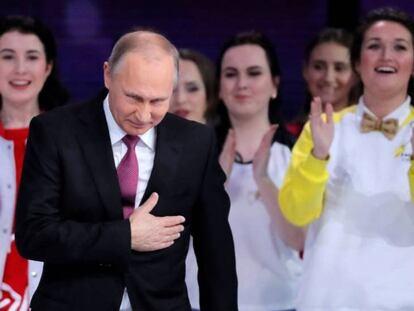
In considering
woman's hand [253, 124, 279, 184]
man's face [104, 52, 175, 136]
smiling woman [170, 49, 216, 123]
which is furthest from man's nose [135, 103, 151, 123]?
smiling woman [170, 49, 216, 123]

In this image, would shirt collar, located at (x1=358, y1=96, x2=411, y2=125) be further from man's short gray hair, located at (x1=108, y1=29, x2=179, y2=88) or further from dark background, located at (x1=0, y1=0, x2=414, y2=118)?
dark background, located at (x1=0, y1=0, x2=414, y2=118)

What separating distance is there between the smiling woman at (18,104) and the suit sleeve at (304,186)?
101cm

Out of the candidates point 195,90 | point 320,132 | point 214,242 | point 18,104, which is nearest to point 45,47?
point 18,104

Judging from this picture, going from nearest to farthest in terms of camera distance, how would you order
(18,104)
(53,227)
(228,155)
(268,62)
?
1. (53,227)
2. (18,104)
3. (228,155)
4. (268,62)

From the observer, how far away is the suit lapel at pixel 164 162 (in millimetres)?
2910

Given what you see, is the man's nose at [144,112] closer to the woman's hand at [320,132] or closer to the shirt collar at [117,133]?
the shirt collar at [117,133]

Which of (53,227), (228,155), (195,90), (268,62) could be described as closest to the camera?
(53,227)

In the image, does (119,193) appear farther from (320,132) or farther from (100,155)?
(320,132)

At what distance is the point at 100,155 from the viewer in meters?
2.88

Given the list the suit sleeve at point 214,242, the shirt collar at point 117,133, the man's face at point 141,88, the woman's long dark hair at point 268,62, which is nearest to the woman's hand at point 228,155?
the woman's long dark hair at point 268,62

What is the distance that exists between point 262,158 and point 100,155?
1355 millimetres

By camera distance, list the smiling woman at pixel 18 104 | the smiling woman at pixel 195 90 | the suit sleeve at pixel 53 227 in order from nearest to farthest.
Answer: the suit sleeve at pixel 53 227 → the smiling woman at pixel 18 104 → the smiling woman at pixel 195 90

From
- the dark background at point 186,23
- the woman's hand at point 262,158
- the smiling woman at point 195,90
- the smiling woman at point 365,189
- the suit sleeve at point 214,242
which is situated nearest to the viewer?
the suit sleeve at point 214,242

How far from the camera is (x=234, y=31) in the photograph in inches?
A: 218
